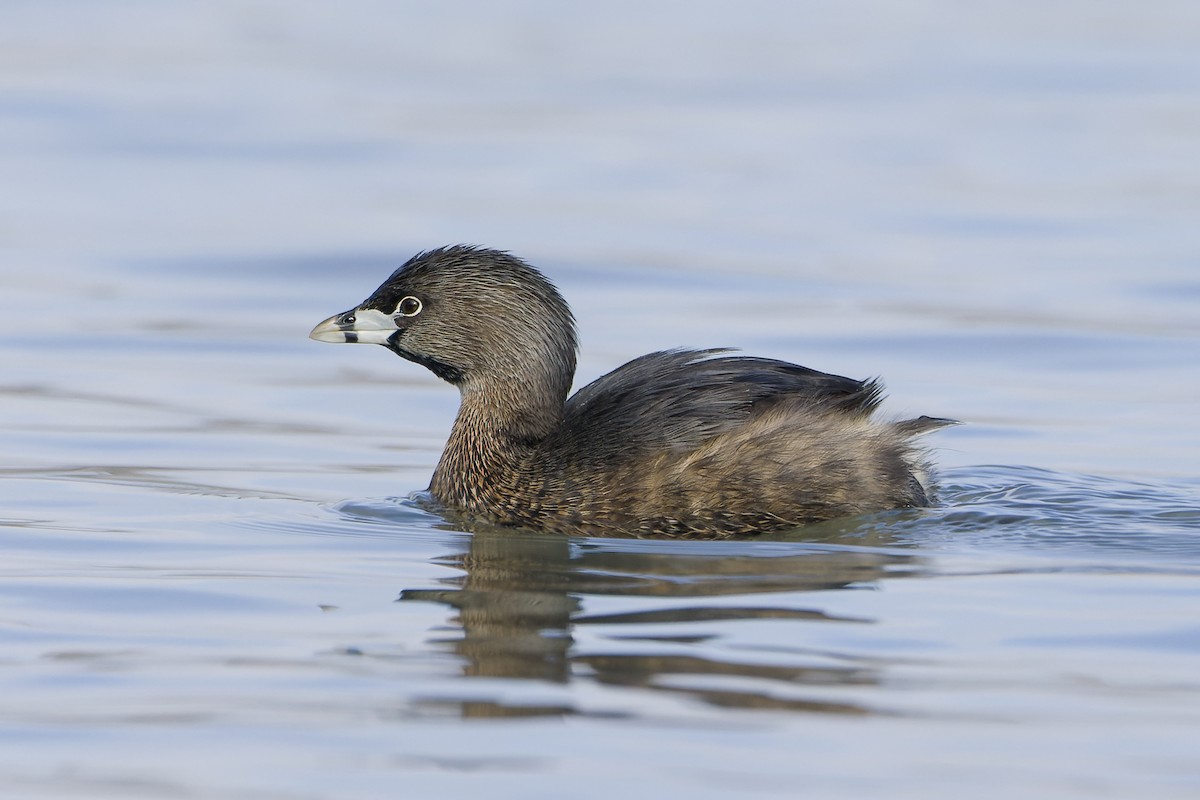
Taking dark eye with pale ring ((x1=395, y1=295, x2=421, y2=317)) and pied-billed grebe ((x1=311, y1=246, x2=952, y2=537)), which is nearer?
pied-billed grebe ((x1=311, y1=246, x2=952, y2=537))

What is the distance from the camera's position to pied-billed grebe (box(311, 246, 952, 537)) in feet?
27.8

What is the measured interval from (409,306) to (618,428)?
3.94ft

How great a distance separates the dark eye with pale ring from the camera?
9.36 metres

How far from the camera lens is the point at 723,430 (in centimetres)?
850

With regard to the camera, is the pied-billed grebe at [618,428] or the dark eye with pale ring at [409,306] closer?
the pied-billed grebe at [618,428]

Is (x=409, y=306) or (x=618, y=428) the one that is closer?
(x=618, y=428)

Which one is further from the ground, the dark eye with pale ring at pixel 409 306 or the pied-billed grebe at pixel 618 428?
the dark eye with pale ring at pixel 409 306

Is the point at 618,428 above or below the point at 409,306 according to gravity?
below

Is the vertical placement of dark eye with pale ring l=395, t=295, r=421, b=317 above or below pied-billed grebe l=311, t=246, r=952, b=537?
above

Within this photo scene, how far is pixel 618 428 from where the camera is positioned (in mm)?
8648

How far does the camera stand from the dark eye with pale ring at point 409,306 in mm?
9359

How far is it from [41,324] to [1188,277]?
6730mm

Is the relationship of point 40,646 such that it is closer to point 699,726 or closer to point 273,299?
point 699,726

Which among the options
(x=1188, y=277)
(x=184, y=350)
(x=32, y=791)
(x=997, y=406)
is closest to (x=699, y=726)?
(x=32, y=791)
